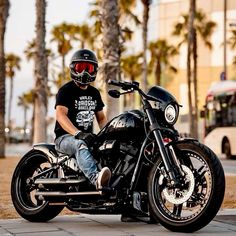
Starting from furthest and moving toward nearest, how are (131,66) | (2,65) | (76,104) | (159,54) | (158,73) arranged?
(131,66), (159,54), (158,73), (2,65), (76,104)

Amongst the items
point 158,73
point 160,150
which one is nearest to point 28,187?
point 160,150

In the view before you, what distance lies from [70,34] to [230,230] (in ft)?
193

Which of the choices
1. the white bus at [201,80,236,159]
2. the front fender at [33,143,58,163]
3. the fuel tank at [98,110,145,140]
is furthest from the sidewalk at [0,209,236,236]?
the white bus at [201,80,236,159]

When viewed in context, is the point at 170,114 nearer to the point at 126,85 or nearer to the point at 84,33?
the point at 126,85

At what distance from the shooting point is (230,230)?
678cm

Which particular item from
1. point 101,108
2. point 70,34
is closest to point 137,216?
point 101,108

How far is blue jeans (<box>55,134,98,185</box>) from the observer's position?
685 centimetres

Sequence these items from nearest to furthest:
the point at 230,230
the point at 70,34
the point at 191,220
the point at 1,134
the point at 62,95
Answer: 1. the point at 191,220
2. the point at 230,230
3. the point at 62,95
4. the point at 1,134
5. the point at 70,34

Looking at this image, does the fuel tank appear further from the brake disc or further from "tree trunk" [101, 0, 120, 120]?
"tree trunk" [101, 0, 120, 120]

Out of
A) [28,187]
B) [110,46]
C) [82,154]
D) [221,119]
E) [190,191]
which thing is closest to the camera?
[190,191]

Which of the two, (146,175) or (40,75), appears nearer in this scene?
(146,175)

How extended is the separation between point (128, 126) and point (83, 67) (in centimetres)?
97

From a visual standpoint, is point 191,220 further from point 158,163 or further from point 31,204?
point 31,204

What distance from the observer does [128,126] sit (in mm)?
6805
